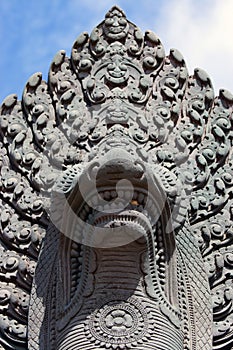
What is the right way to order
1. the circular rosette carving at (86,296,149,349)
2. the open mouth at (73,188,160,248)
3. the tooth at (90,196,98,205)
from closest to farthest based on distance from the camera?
the circular rosette carving at (86,296,149,349) → the open mouth at (73,188,160,248) → the tooth at (90,196,98,205)

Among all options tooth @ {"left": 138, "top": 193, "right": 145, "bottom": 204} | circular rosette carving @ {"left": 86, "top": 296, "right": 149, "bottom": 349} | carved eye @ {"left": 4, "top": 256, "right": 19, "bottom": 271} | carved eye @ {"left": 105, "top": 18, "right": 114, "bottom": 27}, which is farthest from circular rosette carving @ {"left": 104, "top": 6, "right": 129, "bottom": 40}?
circular rosette carving @ {"left": 86, "top": 296, "right": 149, "bottom": 349}

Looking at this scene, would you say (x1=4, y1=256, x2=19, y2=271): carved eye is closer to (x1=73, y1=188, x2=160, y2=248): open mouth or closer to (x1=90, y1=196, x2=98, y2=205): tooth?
(x1=73, y1=188, x2=160, y2=248): open mouth

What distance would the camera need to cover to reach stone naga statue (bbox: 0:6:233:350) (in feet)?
20.9

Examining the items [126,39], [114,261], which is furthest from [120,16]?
A: [114,261]

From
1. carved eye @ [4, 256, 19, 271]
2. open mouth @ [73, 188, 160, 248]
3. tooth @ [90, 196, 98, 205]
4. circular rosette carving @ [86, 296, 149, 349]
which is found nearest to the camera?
circular rosette carving @ [86, 296, 149, 349]

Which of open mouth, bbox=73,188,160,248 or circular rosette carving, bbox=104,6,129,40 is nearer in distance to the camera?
open mouth, bbox=73,188,160,248

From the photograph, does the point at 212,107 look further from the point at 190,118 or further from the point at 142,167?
the point at 142,167

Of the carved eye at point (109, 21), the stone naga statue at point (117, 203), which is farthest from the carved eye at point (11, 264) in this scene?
the carved eye at point (109, 21)

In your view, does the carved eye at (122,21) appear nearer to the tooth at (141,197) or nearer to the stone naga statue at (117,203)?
the stone naga statue at (117,203)

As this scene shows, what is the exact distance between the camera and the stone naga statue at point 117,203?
6.37 meters

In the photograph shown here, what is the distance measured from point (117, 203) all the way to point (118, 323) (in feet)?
2.20

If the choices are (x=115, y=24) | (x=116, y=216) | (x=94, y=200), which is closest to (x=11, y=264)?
(x=94, y=200)

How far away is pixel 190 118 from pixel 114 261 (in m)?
1.36

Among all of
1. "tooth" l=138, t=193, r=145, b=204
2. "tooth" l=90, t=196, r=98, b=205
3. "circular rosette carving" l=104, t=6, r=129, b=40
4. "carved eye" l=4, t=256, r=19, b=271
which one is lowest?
"carved eye" l=4, t=256, r=19, b=271
